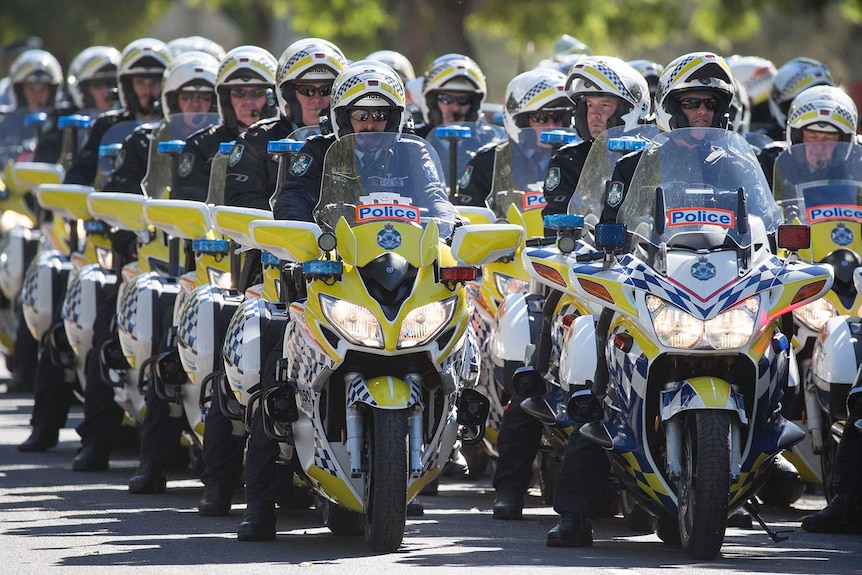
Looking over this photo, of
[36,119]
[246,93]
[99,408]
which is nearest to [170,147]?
[246,93]

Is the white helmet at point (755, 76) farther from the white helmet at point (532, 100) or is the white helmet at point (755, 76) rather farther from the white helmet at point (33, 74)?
the white helmet at point (33, 74)

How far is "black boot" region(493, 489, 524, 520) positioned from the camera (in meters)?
10.7

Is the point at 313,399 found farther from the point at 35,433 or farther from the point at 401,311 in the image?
the point at 35,433

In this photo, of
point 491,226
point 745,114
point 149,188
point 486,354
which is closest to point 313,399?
point 491,226

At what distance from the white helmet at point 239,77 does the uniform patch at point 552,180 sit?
7.40 feet

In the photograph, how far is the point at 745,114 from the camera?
1527cm

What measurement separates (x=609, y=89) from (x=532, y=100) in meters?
1.51

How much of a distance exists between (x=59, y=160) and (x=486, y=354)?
762 cm

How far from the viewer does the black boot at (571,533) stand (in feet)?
31.0

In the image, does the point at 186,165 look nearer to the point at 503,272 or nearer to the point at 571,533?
the point at 503,272

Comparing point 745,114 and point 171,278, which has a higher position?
point 745,114

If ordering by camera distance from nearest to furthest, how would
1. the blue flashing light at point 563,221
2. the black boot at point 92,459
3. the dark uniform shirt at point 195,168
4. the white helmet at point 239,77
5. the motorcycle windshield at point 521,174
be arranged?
the blue flashing light at point 563,221 < the motorcycle windshield at point 521,174 < the dark uniform shirt at point 195,168 < the white helmet at point 239,77 < the black boot at point 92,459

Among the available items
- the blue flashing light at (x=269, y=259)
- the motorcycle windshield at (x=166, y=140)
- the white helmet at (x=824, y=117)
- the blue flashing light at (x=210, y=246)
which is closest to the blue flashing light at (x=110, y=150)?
the motorcycle windshield at (x=166, y=140)

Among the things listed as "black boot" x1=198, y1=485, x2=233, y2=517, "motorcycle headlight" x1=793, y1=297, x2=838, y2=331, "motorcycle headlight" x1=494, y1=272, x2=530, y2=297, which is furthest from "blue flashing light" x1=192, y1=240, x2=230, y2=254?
"motorcycle headlight" x1=793, y1=297, x2=838, y2=331
